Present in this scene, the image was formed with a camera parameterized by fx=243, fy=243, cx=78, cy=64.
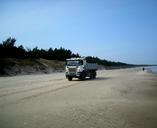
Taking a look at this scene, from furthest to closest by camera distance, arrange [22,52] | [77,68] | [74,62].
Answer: [22,52], [74,62], [77,68]

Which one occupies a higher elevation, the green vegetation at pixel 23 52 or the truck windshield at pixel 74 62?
the green vegetation at pixel 23 52

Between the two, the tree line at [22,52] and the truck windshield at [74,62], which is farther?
the tree line at [22,52]

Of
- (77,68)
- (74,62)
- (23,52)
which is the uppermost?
(23,52)

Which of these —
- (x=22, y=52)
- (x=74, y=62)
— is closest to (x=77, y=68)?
(x=74, y=62)

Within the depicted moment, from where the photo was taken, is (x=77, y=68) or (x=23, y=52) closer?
(x=77, y=68)

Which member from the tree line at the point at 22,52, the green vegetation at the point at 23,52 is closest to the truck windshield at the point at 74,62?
the green vegetation at the point at 23,52

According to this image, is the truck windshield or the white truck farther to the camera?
the truck windshield

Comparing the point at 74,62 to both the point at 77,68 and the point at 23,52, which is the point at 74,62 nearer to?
the point at 77,68

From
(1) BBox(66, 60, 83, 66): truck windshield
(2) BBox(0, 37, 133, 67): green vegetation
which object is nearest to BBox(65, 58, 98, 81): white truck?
(1) BBox(66, 60, 83, 66): truck windshield

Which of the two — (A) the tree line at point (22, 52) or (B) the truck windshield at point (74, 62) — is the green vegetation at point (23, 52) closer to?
(A) the tree line at point (22, 52)

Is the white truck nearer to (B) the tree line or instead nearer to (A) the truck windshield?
(A) the truck windshield

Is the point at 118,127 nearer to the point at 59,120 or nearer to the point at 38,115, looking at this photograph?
the point at 59,120

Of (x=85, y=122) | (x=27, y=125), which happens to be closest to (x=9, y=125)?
(x=27, y=125)

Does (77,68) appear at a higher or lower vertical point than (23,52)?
lower
